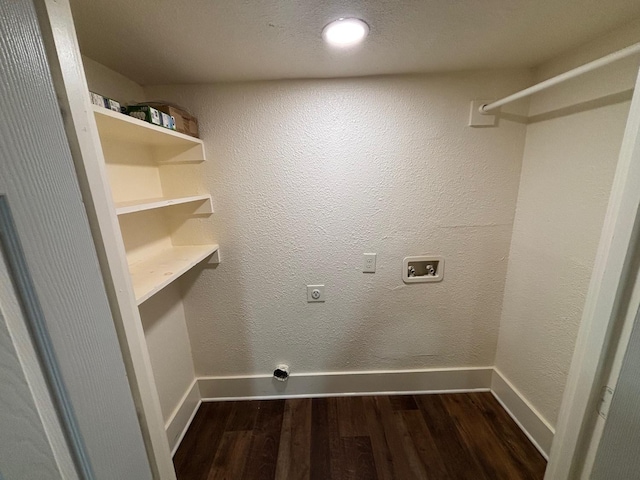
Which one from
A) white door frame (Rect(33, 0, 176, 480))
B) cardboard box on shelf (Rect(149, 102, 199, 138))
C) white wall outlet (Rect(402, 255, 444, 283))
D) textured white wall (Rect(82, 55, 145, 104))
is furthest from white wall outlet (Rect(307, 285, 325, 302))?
textured white wall (Rect(82, 55, 145, 104))

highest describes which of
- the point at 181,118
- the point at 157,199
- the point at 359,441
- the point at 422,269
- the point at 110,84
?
the point at 110,84

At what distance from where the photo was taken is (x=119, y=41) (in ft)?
2.82

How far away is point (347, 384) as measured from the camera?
63.0 inches

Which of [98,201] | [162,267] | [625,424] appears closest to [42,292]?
[98,201]

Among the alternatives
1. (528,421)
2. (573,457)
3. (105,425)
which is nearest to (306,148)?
(105,425)

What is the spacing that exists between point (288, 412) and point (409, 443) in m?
0.72

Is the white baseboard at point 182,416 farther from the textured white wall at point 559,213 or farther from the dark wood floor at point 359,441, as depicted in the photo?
the textured white wall at point 559,213

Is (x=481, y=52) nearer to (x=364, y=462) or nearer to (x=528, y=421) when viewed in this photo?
(x=528, y=421)

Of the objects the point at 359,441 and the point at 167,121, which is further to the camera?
the point at 359,441

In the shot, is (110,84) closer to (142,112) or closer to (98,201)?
(142,112)

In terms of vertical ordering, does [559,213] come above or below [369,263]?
above

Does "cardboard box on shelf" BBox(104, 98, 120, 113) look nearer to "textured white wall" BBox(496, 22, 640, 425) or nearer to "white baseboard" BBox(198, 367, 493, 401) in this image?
"white baseboard" BBox(198, 367, 493, 401)

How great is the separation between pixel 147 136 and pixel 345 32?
91 cm

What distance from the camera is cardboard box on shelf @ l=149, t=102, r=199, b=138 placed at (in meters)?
1.07
